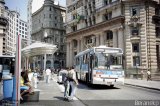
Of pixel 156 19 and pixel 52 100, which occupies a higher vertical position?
pixel 156 19

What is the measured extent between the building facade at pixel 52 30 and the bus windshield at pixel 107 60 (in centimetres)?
5938

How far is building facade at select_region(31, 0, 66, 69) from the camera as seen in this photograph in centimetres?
8000

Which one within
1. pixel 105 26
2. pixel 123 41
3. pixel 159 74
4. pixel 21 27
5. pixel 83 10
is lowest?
pixel 159 74

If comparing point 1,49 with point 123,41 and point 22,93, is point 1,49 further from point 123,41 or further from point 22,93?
point 22,93

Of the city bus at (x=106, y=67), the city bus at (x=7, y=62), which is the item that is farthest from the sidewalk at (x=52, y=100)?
the city bus at (x=7, y=62)

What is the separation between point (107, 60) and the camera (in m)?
19.8

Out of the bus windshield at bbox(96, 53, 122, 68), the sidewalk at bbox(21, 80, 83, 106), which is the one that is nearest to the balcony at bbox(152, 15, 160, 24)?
the bus windshield at bbox(96, 53, 122, 68)

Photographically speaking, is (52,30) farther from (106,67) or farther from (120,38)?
(106,67)

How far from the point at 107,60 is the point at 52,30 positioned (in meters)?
62.5

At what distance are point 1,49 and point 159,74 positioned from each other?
183 feet

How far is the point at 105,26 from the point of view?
152 ft

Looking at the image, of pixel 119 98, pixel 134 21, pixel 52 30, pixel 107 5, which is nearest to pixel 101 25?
pixel 107 5

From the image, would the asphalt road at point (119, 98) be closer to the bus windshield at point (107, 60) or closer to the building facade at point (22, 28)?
the bus windshield at point (107, 60)

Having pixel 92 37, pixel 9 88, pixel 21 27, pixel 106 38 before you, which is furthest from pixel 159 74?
pixel 21 27
